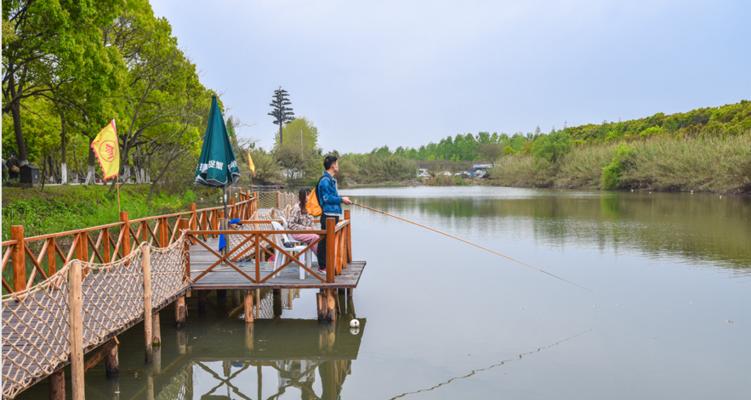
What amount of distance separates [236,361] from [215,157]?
3577mm

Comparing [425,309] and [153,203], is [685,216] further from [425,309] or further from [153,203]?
[153,203]

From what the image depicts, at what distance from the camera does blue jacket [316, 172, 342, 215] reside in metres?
9.34

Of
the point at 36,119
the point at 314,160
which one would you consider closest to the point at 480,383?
the point at 36,119

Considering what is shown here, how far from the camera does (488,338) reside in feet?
30.3

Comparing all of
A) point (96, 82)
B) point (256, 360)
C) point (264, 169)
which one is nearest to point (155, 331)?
point (256, 360)

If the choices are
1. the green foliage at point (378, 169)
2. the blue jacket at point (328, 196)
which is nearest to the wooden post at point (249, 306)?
the blue jacket at point (328, 196)

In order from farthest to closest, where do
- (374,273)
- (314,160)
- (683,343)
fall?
(314,160) < (374,273) < (683,343)

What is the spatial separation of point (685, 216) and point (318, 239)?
23132 millimetres

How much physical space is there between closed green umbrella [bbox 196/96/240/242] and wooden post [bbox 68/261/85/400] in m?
4.64

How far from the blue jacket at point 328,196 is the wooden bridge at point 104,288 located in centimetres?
44

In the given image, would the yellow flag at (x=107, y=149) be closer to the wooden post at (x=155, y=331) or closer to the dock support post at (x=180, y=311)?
the dock support post at (x=180, y=311)

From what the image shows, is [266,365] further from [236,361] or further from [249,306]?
[249,306]

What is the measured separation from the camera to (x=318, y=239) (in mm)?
9297

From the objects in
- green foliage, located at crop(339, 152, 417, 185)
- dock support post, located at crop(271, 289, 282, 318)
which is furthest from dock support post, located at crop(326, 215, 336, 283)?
green foliage, located at crop(339, 152, 417, 185)
